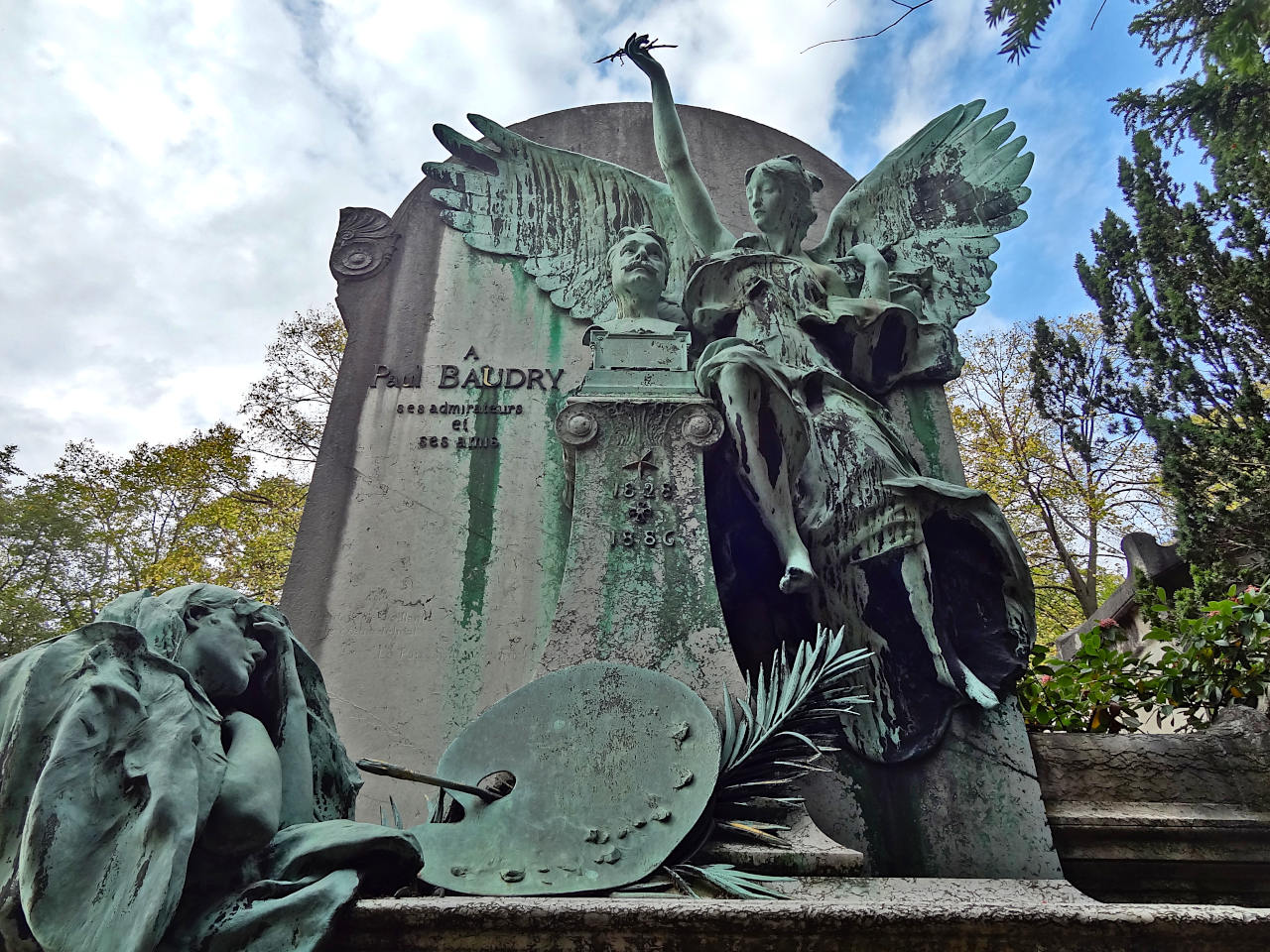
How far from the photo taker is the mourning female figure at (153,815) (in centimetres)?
164

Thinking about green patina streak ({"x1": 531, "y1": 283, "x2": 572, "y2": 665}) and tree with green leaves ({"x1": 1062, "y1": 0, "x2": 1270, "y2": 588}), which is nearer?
green patina streak ({"x1": 531, "y1": 283, "x2": 572, "y2": 665})

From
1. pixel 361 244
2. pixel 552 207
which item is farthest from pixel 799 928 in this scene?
pixel 361 244

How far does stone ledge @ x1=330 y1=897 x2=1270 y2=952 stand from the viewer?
1701mm

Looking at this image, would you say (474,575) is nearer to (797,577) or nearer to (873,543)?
(797,577)

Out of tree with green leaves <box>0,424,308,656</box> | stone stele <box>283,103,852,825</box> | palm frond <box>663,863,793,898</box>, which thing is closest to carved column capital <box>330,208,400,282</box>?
stone stele <box>283,103,852,825</box>

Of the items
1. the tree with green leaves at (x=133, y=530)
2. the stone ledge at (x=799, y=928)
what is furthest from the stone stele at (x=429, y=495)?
the tree with green leaves at (x=133, y=530)

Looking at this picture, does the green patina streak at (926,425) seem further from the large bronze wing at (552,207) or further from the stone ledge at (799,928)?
the stone ledge at (799,928)

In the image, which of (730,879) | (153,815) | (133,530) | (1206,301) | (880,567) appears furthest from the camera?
(133,530)

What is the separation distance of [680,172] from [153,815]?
4231 millimetres

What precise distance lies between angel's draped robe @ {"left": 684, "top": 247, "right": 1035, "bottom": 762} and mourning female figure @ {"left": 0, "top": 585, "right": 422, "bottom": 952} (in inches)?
76.9

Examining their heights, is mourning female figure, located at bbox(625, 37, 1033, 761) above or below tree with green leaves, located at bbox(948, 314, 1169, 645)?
below

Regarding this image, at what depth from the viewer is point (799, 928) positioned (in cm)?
170

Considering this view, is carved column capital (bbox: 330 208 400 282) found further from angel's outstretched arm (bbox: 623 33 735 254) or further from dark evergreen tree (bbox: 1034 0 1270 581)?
dark evergreen tree (bbox: 1034 0 1270 581)

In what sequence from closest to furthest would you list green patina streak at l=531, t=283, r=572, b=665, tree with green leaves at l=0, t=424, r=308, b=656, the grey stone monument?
1. the grey stone monument
2. green patina streak at l=531, t=283, r=572, b=665
3. tree with green leaves at l=0, t=424, r=308, b=656
